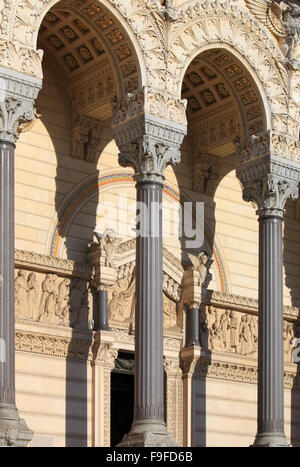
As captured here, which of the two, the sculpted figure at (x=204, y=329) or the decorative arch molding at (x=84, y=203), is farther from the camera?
the sculpted figure at (x=204, y=329)

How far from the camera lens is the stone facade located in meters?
20.8

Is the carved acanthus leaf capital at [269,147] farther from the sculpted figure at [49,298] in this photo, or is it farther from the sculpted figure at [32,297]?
the sculpted figure at [32,297]

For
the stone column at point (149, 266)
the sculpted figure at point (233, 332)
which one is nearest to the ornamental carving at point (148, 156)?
the stone column at point (149, 266)

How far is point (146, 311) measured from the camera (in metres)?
20.1

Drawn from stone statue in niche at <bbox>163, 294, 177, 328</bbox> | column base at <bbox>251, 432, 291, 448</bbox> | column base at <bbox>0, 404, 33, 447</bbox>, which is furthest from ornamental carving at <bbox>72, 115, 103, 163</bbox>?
column base at <bbox>0, 404, 33, 447</bbox>

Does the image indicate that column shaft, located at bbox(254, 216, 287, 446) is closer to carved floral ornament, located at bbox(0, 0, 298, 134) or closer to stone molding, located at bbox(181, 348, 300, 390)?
stone molding, located at bbox(181, 348, 300, 390)

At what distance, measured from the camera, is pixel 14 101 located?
18.9m

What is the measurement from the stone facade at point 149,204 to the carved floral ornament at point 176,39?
0.03m

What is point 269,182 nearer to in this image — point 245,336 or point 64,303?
point 245,336

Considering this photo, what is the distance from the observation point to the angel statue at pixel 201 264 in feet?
80.0

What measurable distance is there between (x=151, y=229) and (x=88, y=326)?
2.93m

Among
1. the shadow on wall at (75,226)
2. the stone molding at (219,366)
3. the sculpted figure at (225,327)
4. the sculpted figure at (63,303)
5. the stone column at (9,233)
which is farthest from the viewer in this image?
the sculpted figure at (225,327)

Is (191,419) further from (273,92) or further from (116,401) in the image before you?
(273,92)

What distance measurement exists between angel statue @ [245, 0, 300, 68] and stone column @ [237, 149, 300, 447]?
91.7 inches
